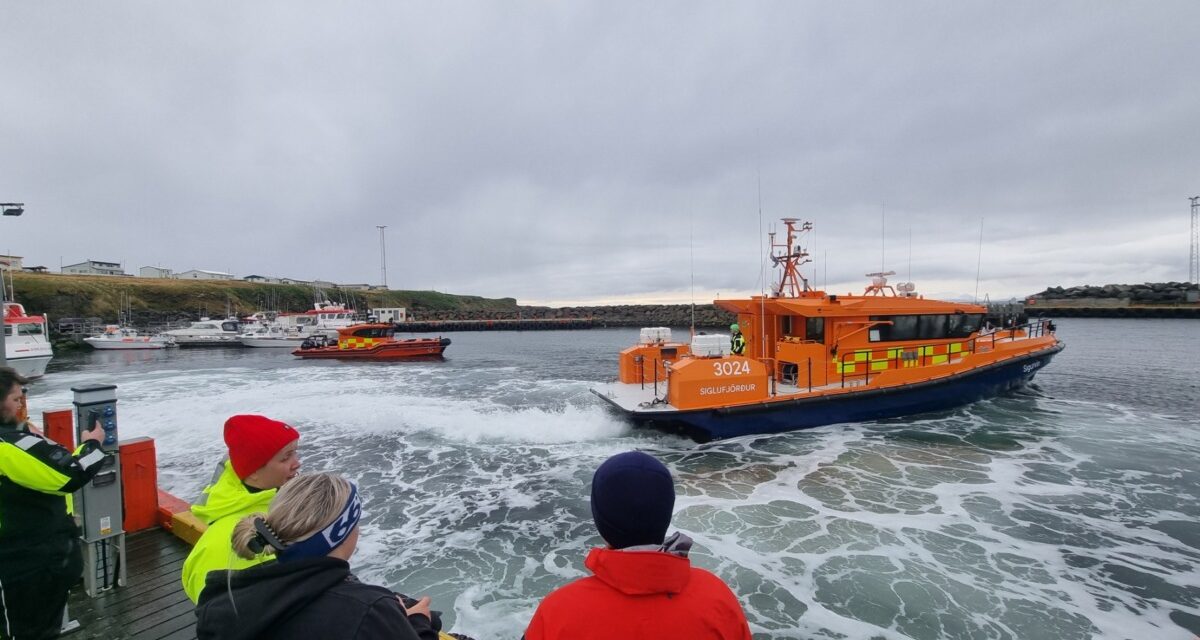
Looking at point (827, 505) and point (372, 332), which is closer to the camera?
point (827, 505)

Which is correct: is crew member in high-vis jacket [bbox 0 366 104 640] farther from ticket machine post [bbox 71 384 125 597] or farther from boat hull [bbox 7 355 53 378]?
boat hull [bbox 7 355 53 378]

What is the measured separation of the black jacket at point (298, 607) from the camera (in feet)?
3.76

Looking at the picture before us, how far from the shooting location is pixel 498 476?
26.9 feet

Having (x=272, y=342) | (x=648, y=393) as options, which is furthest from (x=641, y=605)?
(x=272, y=342)

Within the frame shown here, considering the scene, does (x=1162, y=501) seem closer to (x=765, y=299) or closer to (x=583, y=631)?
(x=765, y=299)

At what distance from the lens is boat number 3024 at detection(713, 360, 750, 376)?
365 inches

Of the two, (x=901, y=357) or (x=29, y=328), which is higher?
(x=29, y=328)

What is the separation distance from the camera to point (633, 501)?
4.61ft

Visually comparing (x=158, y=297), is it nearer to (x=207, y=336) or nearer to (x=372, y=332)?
(x=207, y=336)

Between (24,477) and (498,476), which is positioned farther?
(498,476)

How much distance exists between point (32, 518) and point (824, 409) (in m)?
10.3

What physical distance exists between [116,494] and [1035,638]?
714cm

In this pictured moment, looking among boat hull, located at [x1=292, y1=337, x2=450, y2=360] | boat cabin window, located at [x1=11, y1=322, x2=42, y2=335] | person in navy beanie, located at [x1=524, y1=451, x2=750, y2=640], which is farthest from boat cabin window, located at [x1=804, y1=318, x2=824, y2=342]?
boat cabin window, located at [x1=11, y1=322, x2=42, y2=335]

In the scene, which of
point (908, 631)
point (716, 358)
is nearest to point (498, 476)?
point (716, 358)
